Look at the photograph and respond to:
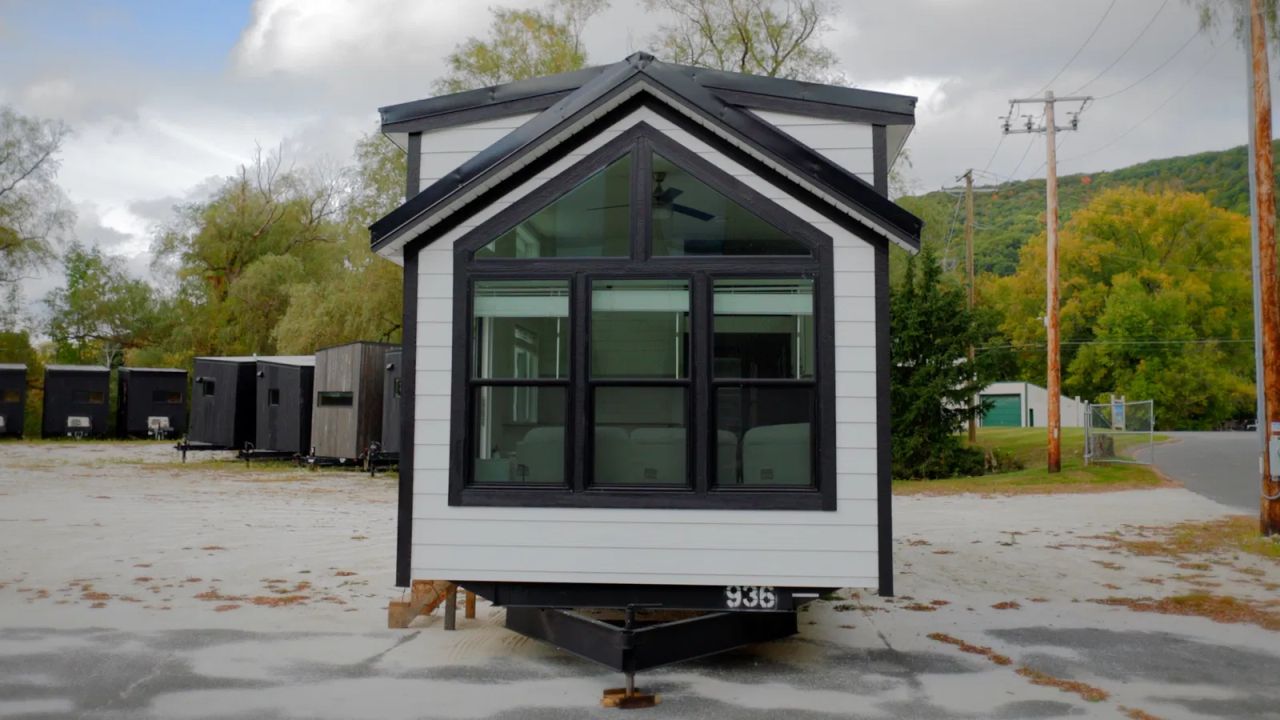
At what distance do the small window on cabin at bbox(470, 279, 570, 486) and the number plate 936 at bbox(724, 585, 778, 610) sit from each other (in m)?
1.17

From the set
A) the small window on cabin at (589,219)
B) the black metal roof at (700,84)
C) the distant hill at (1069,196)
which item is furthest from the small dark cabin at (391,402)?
the distant hill at (1069,196)

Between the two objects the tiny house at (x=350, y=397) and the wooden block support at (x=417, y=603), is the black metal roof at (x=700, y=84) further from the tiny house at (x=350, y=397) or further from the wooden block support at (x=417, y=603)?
the tiny house at (x=350, y=397)

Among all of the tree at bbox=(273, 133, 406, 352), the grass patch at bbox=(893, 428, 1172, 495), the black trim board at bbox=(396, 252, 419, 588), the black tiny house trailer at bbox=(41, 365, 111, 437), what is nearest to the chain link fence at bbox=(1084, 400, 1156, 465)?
the grass patch at bbox=(893, 428, 1172, 495)

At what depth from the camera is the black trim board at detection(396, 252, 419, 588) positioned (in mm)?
5668

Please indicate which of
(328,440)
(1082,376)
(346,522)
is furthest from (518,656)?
(1082,376)

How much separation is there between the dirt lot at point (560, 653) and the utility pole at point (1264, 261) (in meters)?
1.11

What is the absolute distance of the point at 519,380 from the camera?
5.70 metres

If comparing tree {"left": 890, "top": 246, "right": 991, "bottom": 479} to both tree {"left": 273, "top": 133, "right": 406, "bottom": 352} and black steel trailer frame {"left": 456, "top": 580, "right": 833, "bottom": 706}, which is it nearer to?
tree {"left": 273, "top": 133, "right": 406, "bottom": 352}

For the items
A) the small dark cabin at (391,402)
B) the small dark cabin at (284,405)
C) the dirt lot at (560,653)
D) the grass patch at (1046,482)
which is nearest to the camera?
the dirt lot at (560,653)

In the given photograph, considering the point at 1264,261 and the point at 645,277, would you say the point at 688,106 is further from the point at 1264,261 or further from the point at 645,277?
the point at 1264,261

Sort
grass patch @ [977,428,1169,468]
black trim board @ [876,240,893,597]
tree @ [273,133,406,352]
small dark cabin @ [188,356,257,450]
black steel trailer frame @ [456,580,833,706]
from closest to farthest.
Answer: black steel trailer frame @ [456,580,833,706] < black trim board @ [876,240,893,597] < small dark cabin @ [188,356,257,450] < grass patch @ [977,428,1169,468] < tree @ [273,133,406,352]

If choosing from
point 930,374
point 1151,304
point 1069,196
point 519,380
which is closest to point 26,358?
point 930,374

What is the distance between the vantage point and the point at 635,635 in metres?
5.17

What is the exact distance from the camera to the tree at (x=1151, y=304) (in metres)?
49.3
